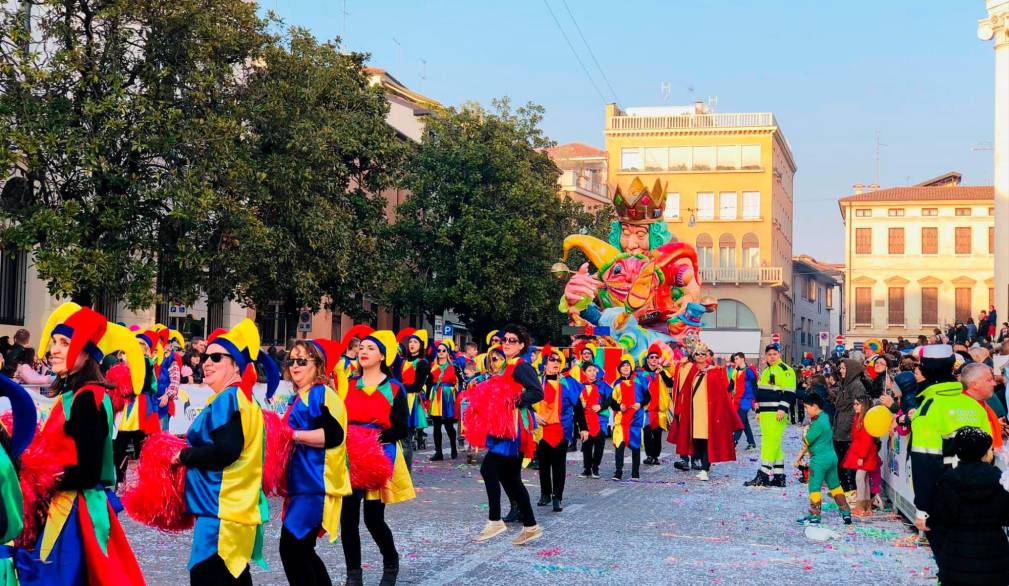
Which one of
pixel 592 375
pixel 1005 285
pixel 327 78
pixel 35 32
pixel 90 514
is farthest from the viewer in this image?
pixel 1005 285

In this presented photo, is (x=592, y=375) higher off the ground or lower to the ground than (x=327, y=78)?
lower

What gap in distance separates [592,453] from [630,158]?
58.3m

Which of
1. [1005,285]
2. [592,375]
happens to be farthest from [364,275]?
[1005,285]

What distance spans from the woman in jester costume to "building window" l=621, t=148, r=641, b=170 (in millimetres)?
70381

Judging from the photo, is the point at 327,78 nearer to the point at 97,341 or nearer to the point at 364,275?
the point at 364,275

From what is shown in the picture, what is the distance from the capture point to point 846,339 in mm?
78250

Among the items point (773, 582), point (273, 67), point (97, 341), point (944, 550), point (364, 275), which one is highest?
point (273, 67)

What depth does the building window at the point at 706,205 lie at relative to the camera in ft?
243

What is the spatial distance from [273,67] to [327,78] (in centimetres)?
310

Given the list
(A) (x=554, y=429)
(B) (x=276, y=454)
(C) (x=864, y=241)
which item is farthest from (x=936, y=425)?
(C) (x=864, y=241)

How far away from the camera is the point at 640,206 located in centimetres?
3566

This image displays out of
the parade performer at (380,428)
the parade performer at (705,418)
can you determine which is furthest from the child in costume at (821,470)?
the parade performer at (380,428)

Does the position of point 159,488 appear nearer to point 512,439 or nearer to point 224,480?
point 224,480

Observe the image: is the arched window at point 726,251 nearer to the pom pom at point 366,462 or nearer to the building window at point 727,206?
the building window at point 727,206
